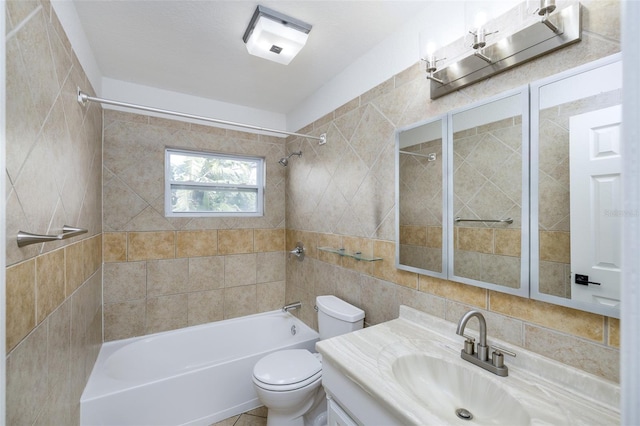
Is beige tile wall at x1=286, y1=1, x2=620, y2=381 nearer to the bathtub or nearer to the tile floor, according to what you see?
the bathtub

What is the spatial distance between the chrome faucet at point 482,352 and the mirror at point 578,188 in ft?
0.80

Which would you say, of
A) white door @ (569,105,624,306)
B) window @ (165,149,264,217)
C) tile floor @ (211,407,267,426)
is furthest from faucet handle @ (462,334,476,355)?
window @ (165,149,264,217)

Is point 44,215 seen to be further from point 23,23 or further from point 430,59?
point 430,59

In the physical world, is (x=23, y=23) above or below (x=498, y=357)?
above

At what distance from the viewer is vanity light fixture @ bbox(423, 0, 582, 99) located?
92 cm

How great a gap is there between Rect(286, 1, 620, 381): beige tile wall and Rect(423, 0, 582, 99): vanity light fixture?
0.03m

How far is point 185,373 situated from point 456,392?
169 cm

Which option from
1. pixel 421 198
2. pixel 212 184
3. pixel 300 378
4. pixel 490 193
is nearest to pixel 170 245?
pixel 212 184

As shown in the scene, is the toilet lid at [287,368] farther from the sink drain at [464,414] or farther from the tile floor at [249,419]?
the sink drain at [464,414]

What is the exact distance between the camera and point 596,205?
0.86 metres

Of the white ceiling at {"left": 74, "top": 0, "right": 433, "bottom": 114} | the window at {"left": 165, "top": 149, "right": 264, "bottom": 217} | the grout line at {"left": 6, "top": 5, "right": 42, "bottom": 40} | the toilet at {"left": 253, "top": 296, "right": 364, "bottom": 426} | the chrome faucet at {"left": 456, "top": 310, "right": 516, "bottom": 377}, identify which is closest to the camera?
the grout line at {"left": 6, "top": 5, "right": 42, "bottom": 40}

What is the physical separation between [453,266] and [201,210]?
227cm

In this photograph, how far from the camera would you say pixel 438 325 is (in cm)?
133

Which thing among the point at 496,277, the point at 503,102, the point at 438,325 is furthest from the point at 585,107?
the point at 438,325
